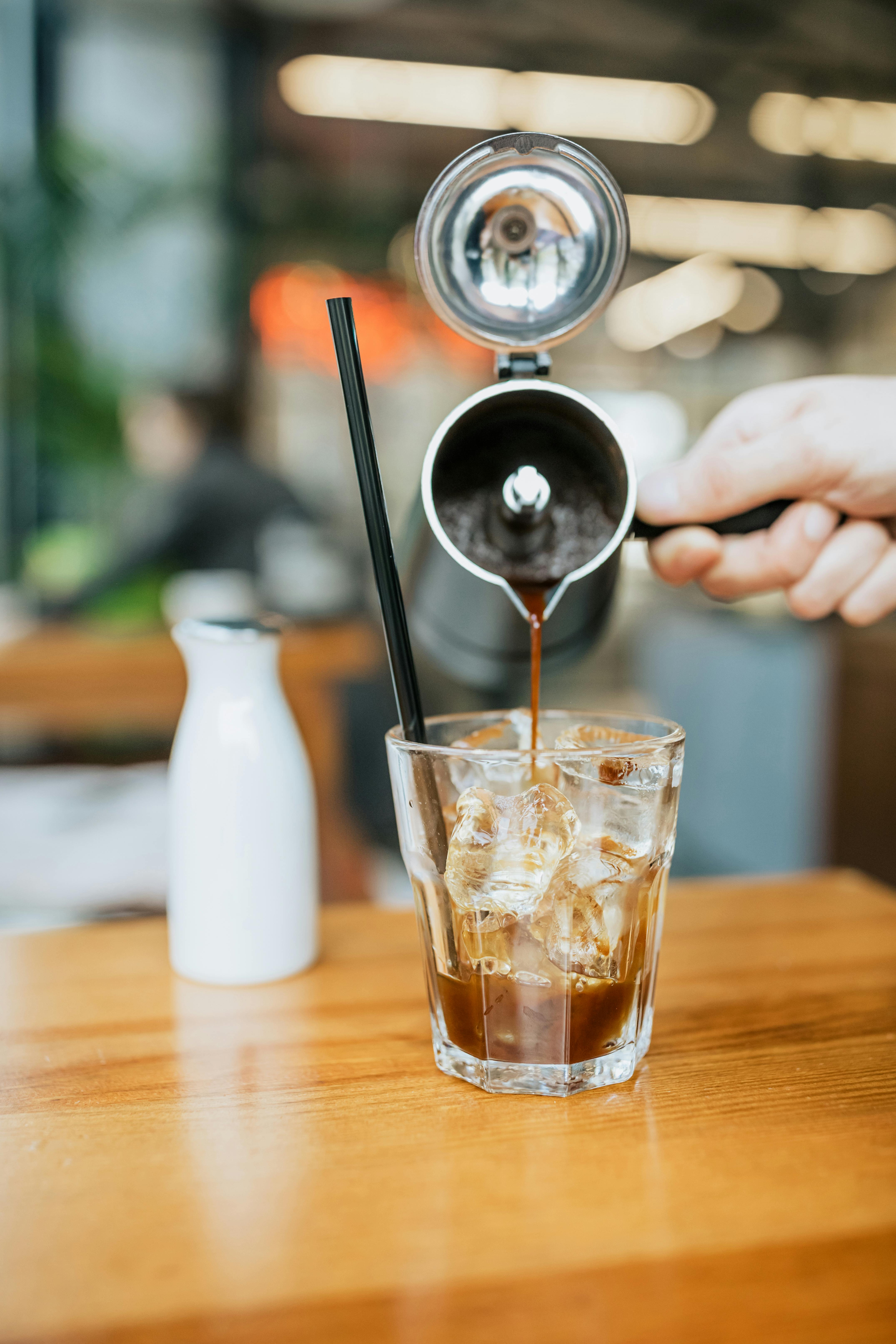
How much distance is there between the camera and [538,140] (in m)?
0.65

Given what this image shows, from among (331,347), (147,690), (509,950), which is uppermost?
(331,347)

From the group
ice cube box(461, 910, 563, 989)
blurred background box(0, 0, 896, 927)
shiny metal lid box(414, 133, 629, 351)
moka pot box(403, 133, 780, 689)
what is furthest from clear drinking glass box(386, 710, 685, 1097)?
blurred background box(0, 0, 896, 927)

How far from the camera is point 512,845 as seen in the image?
1.84 ft

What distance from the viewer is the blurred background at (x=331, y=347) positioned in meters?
2.55

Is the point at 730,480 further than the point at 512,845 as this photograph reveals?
Yes

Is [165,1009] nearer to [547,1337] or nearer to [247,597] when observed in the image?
[547,1337]

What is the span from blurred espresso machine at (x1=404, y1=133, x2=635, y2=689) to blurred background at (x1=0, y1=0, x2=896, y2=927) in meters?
1.08

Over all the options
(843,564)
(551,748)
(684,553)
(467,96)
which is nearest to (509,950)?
(551,748)

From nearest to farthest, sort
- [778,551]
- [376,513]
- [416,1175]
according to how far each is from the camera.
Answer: [416,1175]
[376,513]
[778,551]

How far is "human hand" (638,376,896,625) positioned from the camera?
78 cm

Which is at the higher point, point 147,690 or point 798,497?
point 798,497

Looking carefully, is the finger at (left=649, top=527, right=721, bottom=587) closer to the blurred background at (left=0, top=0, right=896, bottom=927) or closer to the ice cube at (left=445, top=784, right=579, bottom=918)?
the ice cube at (left=445, top=784, right=579, bottom=918)

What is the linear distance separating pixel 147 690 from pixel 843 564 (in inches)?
69.9

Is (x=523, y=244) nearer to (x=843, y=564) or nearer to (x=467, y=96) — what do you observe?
(x=843, y=564)
